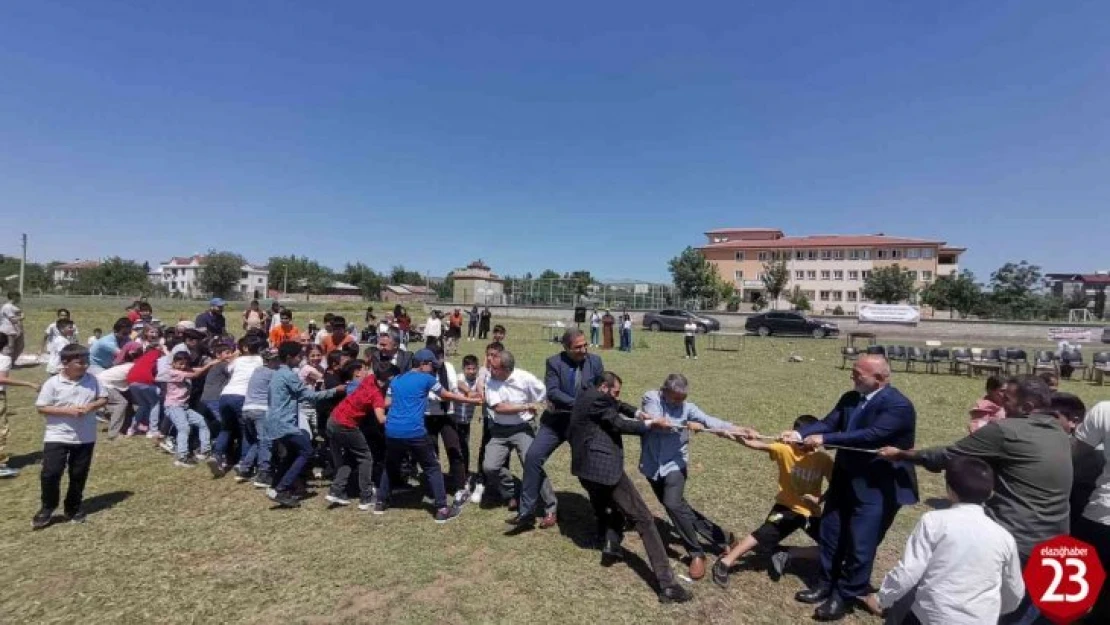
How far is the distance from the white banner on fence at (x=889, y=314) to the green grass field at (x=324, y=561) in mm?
30656

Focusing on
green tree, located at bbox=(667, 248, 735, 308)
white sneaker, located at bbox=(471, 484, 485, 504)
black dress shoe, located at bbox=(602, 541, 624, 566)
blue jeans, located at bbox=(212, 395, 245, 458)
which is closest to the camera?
black dress shoe, located at bbox=(602, 541, 624, 566)

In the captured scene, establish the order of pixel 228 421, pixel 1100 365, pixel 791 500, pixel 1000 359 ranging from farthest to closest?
pixel 1000 359 < pixel 1100 365 < pixel 228 421 < pixel 791 500

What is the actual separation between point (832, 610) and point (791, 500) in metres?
0.82

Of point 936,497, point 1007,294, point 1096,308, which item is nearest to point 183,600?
point 936,497

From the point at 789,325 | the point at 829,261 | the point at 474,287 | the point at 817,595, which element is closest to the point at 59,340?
the point at 817,595

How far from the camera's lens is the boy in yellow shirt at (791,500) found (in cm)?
438

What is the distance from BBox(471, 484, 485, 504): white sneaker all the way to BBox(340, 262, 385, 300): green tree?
10170 cm

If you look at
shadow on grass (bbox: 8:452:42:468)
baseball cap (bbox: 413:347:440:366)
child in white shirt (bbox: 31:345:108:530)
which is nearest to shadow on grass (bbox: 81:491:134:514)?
child in white shirt (bbox: 31:345:108:530)

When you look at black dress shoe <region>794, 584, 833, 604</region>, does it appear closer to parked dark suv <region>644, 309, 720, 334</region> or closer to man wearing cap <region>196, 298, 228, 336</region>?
man wearing cap <region>196, 298, 228, 336</region>

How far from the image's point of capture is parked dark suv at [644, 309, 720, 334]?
3388 cm

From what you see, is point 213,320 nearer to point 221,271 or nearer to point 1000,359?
point 1000,359

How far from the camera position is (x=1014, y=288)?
5491 cm

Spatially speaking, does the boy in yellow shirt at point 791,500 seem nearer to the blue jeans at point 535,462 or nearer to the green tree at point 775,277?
the blue jeans at point 535,462

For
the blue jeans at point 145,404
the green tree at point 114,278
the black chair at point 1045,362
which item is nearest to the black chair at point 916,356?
the black chair at point 1045,362
